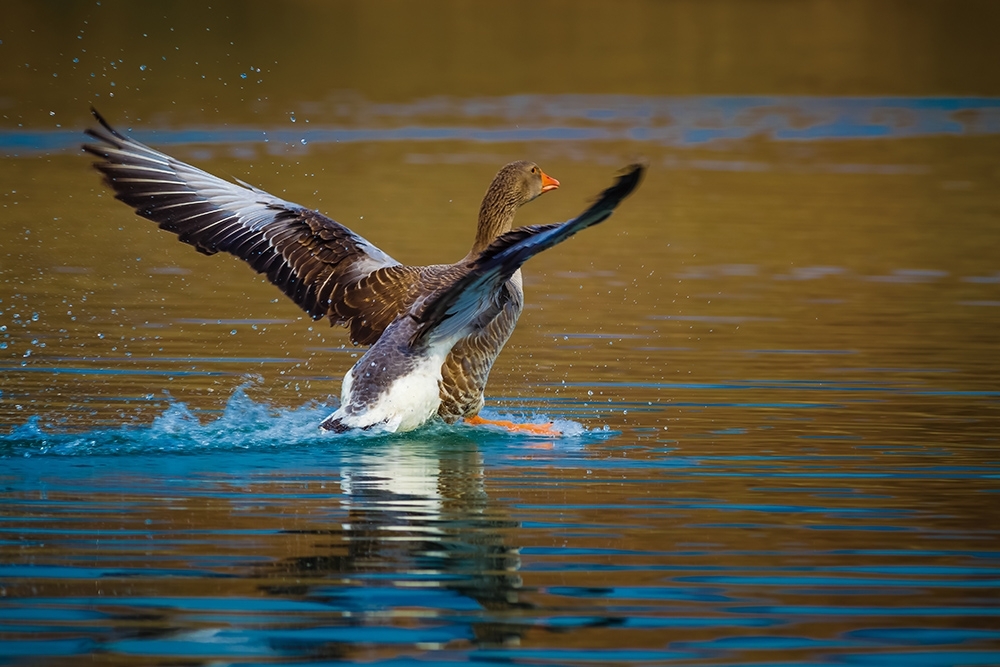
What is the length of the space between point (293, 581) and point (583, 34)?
59.3 m

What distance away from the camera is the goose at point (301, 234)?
35.1ft

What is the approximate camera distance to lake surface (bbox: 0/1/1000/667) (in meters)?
6.17

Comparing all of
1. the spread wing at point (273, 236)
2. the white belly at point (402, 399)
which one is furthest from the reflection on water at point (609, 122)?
the white belly at point (402, 399)

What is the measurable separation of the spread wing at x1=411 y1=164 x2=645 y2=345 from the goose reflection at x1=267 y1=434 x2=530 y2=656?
1.03 m

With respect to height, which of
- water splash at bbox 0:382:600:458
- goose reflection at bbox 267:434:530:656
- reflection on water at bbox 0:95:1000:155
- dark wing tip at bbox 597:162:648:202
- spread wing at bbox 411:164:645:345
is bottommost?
goose reflection at bbox 267:434:530:656

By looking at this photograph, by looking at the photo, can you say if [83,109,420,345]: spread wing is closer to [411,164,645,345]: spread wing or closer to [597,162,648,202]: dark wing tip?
[411,164,645,345]: spread wing

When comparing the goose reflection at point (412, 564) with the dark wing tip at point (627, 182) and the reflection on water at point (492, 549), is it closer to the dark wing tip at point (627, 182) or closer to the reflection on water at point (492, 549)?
the reflection on water at point (492, 549)

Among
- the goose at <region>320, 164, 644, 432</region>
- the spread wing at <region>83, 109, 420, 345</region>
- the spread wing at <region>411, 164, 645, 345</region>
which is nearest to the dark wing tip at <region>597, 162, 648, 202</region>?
the spread wing at <region>411, 164, 645, 345</region>

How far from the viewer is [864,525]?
7688 millimetres

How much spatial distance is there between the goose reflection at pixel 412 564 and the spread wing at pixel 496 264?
1.03 metres

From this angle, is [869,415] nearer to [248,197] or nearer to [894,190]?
[248,197]

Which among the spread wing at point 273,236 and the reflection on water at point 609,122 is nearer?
the spread wing at point 273,236

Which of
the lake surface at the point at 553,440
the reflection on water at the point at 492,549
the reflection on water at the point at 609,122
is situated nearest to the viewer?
the reflection on water at the point at 492,549

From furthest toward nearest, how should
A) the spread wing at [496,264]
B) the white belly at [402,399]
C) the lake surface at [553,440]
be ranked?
the white belly at [402,399] < the spread wing at [496,264] < the lake surface at [553,440]
